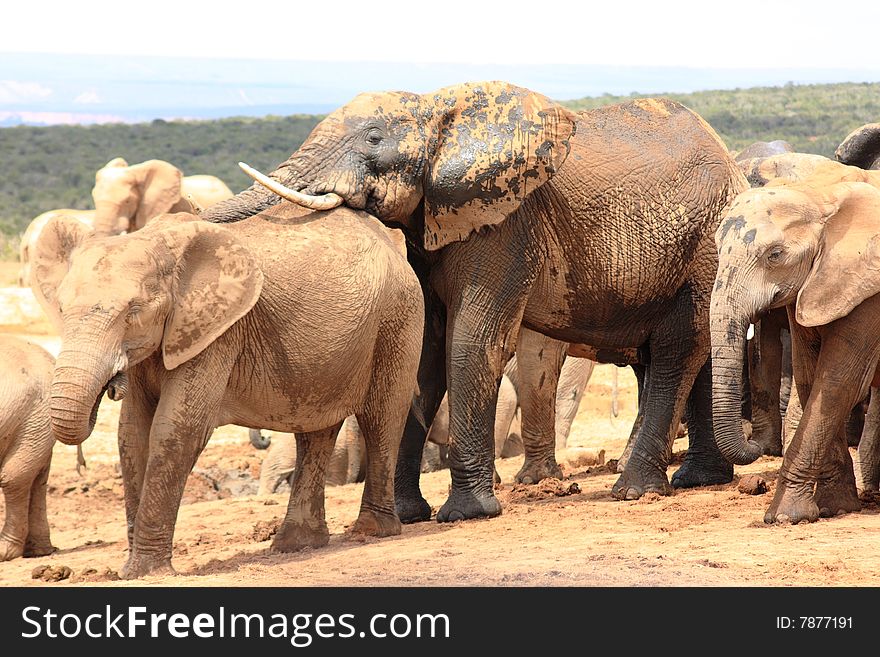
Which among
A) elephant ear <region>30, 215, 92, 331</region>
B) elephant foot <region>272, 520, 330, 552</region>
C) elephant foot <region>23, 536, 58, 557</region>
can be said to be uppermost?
elephant ear <region>30, 215, 92, 331</region>

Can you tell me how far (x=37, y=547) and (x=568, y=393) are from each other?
17.6ft

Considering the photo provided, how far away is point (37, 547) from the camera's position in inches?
378

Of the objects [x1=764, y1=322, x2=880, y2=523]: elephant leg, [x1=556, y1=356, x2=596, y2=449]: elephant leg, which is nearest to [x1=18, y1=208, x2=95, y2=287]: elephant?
[x1=556, y1=356, x2=596, y2=449]: elephant leg

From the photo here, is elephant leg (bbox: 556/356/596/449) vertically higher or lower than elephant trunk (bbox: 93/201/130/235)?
lower

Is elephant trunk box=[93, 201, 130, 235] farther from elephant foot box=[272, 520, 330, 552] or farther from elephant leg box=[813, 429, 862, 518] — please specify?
elephant leg box=[813, 429, 862, 518]

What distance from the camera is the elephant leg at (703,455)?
995 cm

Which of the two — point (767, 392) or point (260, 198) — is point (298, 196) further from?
point (767, 392)

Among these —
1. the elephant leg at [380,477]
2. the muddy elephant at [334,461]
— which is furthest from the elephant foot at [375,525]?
the muddy elephant at [334,461]

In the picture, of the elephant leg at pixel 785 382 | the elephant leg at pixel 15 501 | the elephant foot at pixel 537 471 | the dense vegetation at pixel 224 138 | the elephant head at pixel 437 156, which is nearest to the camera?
the elephant head at pixel 437 156

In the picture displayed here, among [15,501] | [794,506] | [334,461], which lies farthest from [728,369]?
[334,461]

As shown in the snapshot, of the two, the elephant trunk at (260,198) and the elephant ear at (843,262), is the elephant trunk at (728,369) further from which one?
the elephant trunk at (260,198)

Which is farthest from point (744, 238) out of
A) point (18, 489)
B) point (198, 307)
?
point (18, 489)

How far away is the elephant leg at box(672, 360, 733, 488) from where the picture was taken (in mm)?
9945

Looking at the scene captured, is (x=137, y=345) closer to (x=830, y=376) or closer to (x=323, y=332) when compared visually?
(x=323, y=332)
